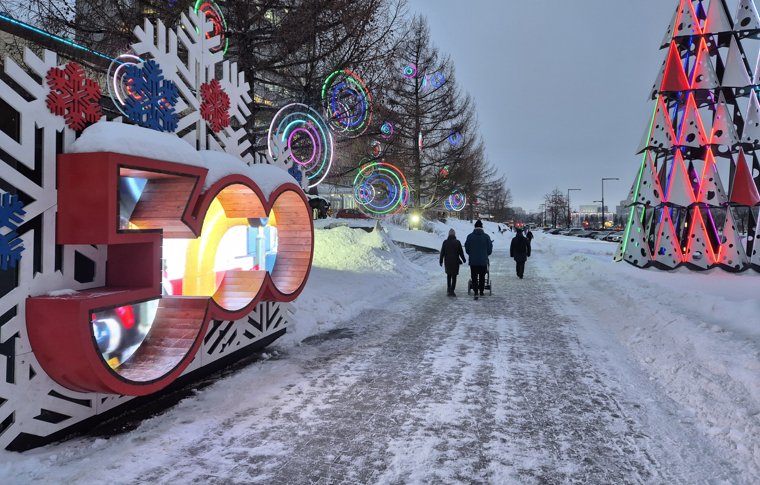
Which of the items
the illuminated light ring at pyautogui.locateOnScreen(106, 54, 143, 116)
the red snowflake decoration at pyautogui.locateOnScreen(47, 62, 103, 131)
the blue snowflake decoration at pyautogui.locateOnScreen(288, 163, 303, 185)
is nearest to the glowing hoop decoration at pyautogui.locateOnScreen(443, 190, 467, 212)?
the blue snowflake decoration at pyautogui.locateOnScreen(288, 163, 303, 185)

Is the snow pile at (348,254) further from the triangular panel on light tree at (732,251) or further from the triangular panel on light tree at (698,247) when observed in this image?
the triangular panel on light tree at (732,251)

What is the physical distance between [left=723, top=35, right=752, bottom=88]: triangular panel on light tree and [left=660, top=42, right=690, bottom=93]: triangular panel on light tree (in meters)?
1.17

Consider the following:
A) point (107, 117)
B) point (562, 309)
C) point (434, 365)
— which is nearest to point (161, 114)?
point (107, 117)

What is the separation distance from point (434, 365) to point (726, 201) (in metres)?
14.4

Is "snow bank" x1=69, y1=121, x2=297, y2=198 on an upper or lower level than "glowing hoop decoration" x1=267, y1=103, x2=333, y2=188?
lower

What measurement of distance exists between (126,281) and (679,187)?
54.9ft

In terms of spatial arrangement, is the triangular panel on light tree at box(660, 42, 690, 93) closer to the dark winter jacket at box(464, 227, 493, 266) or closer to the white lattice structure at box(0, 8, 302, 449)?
the dark winter jacket at box(464, 227, 493, 266)

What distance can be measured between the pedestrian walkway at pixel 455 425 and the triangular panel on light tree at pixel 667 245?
10.9m

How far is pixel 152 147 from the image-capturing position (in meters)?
4.05

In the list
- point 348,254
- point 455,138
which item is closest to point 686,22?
point 348,254

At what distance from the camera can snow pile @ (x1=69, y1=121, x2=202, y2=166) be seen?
359 cm

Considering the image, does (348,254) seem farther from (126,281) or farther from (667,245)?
(126,281)

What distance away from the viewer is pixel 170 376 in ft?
13.9

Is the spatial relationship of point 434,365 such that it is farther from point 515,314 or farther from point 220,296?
point 515,314
